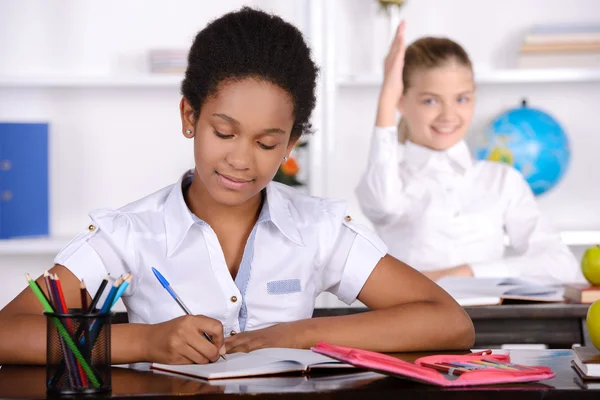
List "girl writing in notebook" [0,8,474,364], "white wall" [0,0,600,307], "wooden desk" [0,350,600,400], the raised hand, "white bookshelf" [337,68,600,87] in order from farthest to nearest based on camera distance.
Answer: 1. "white wall" [0,0,600,307]
2. "white bookshelf" [337,68,600,87]
3. the raised hand
4. "girl writing in notebook" [0,8,474,364]
5. "wooden desk" [0,350,600,400]

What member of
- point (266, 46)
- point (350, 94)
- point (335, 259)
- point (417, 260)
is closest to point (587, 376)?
point (335, 259)

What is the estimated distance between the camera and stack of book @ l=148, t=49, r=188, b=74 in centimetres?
414

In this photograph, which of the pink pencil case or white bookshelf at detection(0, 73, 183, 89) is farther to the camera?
white bookshelf at detection(0, 73, 183, 89)

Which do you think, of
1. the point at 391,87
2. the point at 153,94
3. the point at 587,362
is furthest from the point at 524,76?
the point at 587,362

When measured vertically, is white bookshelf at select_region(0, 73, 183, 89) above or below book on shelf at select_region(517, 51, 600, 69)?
below

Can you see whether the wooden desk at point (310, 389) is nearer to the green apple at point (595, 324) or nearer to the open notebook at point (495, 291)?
the green apple at point (595, 324)

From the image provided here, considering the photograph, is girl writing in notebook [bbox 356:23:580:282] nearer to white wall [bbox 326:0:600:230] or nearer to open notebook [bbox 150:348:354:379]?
white wall [bbox 326:0:600:230]

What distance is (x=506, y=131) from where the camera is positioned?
4.07 m

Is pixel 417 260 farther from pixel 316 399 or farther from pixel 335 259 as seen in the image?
pixel 316 399

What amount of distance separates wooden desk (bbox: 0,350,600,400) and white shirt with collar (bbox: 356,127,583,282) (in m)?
1.93

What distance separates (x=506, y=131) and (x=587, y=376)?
115 inches

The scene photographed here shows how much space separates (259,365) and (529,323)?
1.15m

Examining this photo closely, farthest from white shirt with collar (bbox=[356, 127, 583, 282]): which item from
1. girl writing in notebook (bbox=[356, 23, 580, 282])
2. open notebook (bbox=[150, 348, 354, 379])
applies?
open notebook (bbox=[150, 348, 354, 379])

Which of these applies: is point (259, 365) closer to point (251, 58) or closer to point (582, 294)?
point (251, 58)
